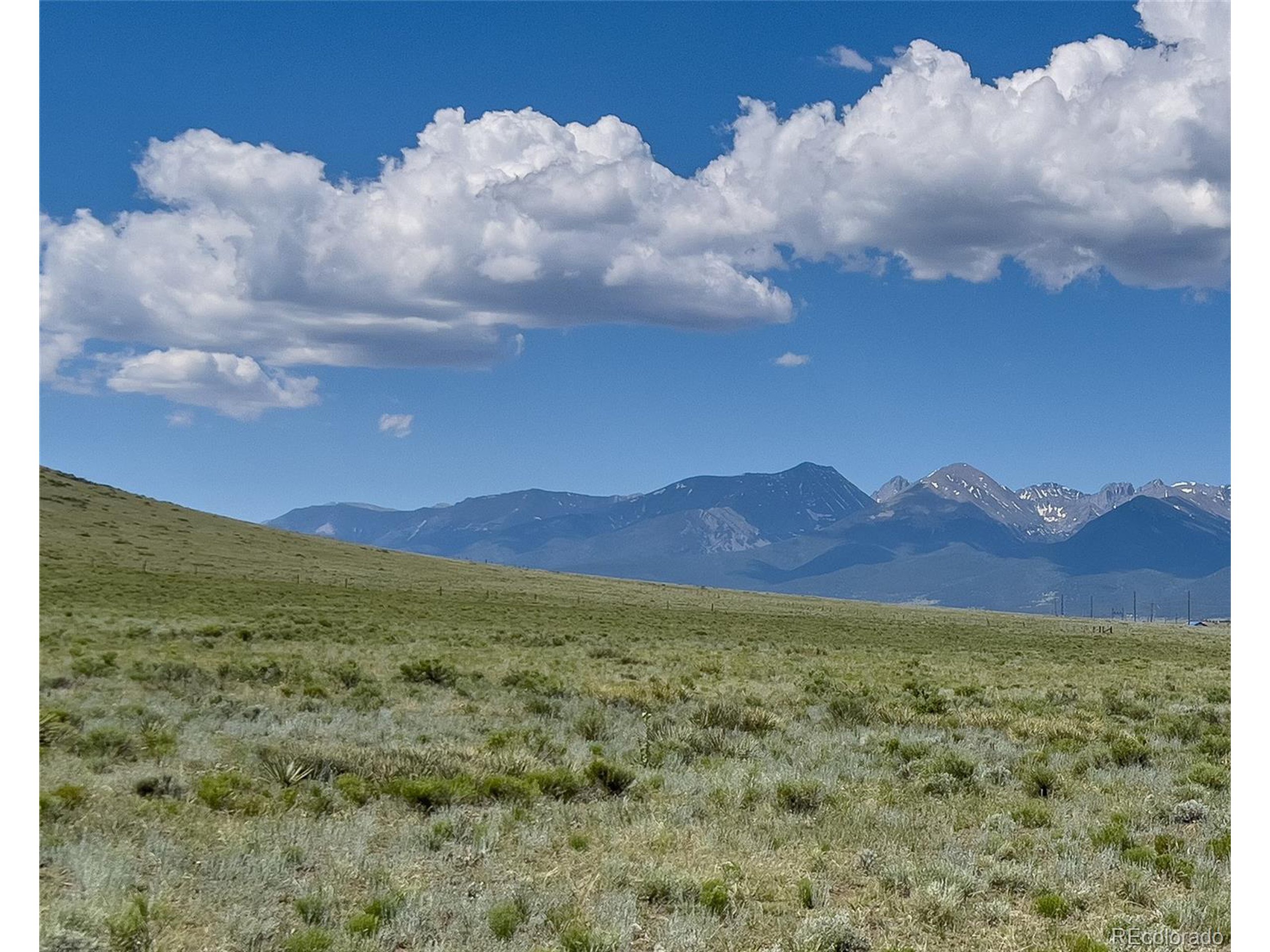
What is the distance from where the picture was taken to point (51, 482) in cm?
12288

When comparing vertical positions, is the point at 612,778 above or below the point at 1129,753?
above

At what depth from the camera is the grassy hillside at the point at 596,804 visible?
8.30m

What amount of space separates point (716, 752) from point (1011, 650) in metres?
44.7

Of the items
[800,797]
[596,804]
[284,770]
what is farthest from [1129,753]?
[284,770]

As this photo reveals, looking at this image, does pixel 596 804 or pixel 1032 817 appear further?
pixel 596 804

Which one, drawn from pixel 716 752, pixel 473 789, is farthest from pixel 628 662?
pixel 473 789

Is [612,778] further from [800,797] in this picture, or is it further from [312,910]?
[312,910]

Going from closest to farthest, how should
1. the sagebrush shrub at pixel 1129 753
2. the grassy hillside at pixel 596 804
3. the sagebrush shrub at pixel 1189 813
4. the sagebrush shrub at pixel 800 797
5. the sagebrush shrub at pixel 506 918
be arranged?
the sagebrush shrub at pixel 506 918 < the grassy hillside at pixel 596 804 < the sagebrush shrub at pixel 1189 813 < the sagebrush shrub at pixel 800 797 < the sagebrush shrub at pixel 1129 753

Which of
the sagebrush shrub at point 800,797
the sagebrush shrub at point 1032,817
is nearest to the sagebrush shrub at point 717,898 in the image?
the sagebrush shrub at point 800,797

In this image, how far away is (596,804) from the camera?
12.5 m

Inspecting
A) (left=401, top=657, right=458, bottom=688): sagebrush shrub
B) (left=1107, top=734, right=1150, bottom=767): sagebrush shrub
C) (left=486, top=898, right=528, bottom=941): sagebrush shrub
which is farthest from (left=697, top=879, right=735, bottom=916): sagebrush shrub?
(left=401, top=657, right=458, bottom=688): sagebrush shrub

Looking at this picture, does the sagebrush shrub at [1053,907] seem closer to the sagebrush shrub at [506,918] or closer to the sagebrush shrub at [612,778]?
the sagebrush shrub at [506,918]

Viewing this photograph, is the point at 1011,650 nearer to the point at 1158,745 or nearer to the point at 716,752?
the point at 1158,745

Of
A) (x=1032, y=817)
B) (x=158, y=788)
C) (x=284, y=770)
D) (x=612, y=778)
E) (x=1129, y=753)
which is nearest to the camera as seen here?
(x=158, y=788)
